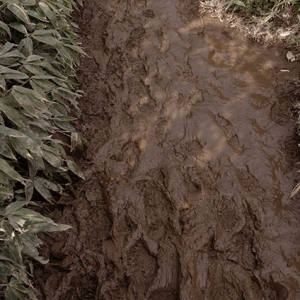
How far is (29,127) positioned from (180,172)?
124 cm

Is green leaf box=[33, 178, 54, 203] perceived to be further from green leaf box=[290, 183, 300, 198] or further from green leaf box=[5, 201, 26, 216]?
green leaf box=[290, 183, 300, 198]

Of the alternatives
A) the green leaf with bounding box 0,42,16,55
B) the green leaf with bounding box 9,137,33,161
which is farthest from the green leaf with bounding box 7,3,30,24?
the green leaf with bounding box 9,137,33,161

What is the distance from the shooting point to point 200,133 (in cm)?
316

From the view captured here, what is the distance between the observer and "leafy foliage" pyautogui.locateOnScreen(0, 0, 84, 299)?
6.66 feet

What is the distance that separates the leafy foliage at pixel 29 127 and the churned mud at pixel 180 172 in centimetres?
32

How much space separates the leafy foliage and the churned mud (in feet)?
1.06

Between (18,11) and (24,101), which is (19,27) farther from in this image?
(24,101)

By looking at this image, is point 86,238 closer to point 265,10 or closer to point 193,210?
point 193,210

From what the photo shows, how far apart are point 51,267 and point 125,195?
76 centimetres

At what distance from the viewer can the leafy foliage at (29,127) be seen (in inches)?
79.9

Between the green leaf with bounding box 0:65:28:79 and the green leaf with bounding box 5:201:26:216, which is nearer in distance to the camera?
the green leaf with bounding box 5:201:26:216

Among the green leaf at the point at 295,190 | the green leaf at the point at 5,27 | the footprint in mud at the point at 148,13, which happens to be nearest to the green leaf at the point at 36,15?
the green leaf at the point at 5,27

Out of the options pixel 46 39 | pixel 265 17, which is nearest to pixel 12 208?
pixel 46 39

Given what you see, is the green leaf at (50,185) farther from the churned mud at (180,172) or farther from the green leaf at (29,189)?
the churned mud at (180,172)
